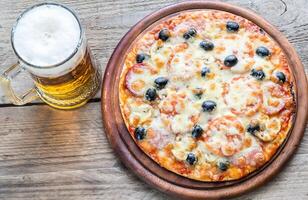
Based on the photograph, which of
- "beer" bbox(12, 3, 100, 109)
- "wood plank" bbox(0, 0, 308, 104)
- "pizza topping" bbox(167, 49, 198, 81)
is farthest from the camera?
"wood plank" bbox(0, 0, 308, 104)

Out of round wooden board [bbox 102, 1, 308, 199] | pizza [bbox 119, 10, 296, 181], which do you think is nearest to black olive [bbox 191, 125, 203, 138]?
pizza [bbox 119, 10, 296, 181]

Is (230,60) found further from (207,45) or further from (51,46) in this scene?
(51,46)

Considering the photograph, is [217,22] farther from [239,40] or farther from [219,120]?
[219,120]

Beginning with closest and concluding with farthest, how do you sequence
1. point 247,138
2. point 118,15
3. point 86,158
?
point 247,138, point 86,158, point 118,15

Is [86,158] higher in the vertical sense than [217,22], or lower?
lower

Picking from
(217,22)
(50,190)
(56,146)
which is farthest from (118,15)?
(50,190)

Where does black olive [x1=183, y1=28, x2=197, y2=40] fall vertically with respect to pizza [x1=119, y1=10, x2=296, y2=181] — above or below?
above

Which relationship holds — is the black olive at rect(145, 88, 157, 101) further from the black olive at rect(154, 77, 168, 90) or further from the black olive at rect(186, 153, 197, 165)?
the black olive at rect(186, 153, 197, 165)

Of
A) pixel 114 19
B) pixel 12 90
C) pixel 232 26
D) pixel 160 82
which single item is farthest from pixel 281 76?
pixel 12 90
